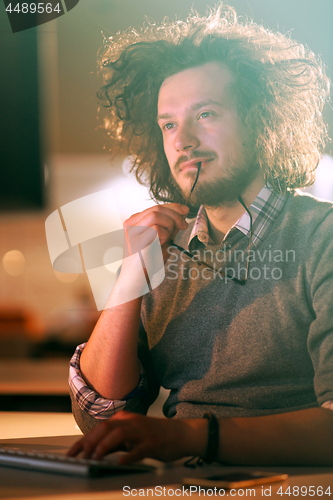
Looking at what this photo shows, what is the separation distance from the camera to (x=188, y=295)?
724 millimetres

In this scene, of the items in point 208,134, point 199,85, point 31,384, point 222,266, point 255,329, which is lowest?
point 31,384

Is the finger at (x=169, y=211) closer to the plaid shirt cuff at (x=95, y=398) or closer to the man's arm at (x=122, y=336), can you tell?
the man's arm at (x=122, y=336)

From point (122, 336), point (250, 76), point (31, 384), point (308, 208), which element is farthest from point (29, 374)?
point (250, 76)

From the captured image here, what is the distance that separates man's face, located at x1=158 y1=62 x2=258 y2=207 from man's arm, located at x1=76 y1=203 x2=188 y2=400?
12 centimetres

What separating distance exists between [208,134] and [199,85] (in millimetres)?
101

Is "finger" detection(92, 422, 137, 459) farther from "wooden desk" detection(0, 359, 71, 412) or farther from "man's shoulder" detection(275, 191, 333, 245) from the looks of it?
"wooden desk" detection(0, 359, 71, 412)

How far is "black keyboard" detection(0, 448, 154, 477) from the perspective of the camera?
1.24 feet

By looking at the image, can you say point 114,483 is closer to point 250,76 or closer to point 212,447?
point 212,447

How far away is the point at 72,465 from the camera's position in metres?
0.38

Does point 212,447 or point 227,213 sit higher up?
point 227,213

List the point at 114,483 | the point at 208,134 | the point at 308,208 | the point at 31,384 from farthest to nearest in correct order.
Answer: the point at 31,384, the point at 208,134, the point at 308,208, the point at 114,483

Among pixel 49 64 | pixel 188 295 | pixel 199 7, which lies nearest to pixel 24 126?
pixel 49 64

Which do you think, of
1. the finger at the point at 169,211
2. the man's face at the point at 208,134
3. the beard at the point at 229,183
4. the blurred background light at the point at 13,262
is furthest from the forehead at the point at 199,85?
the blurred background light at the point at 13,262

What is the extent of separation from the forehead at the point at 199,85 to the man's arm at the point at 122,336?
233 millimetres
